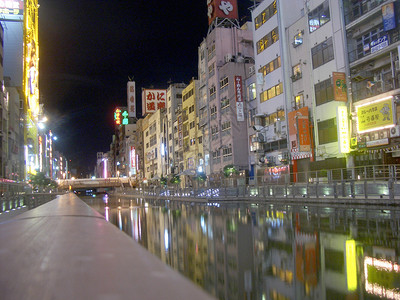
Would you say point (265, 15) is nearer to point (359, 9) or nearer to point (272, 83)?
point (272, 83)

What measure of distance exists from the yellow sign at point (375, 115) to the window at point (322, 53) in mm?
6303

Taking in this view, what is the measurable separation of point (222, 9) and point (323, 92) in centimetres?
2974

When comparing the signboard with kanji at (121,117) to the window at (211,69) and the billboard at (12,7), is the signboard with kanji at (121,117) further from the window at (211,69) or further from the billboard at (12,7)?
the window at (211,69)

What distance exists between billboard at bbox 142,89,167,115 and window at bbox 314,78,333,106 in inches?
2774

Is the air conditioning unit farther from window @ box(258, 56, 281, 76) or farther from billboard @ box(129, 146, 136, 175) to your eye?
billboard @ box(129, 146, 136, 175)

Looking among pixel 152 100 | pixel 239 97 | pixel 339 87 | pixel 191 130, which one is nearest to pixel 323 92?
pixel 339 87

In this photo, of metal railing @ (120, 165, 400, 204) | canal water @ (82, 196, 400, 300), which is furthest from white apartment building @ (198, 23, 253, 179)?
canal water @ (82, 196, 400, 300)

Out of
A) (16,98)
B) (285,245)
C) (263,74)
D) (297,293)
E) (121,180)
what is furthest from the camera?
(121,180)

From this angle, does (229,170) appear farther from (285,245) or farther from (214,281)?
(214,281)

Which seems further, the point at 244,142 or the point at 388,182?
the point at 244,142

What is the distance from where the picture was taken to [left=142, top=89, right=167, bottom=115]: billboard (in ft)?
335

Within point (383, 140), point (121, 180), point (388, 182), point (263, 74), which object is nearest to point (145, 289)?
point (388, 182)

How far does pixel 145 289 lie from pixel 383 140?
1135 inches

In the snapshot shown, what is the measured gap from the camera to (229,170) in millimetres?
48125
